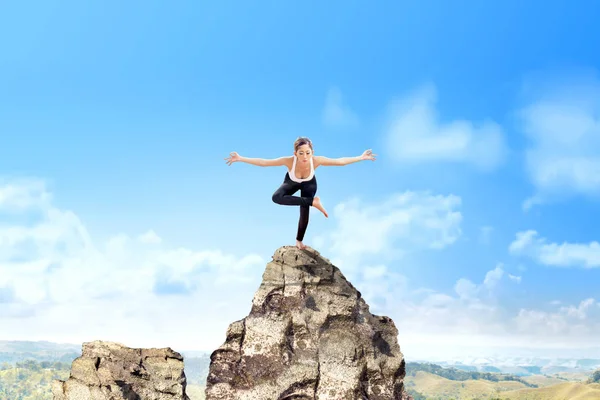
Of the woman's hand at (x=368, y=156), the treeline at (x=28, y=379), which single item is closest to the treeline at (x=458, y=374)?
the treeline at (x=28, y=379)

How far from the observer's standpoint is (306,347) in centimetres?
1533

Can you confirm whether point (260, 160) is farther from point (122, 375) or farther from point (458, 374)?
point (458, 374)

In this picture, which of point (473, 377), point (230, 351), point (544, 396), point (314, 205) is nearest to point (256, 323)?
point (230, 351)

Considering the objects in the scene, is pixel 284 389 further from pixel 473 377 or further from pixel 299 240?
pixel 473 377

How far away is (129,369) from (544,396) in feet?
409

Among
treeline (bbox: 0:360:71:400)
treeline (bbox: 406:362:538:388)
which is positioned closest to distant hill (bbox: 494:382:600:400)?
treeline (bbox: 406:362:538:388)

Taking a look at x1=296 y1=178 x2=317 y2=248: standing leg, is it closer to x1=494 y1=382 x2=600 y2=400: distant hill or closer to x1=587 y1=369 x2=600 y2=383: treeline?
x1=494 y1=382 x2=600 y2=400: distant hill

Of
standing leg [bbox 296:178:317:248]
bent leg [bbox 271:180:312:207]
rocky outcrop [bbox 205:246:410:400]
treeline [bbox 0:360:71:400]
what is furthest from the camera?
treeline [bbox 0:360:71:400]

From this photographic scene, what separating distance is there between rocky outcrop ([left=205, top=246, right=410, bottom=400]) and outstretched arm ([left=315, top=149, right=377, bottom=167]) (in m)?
2.93

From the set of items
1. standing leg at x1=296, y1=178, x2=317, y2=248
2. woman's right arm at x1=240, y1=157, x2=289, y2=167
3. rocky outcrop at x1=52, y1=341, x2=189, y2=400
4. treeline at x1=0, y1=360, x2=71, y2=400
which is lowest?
treeline at x1=0, y1=360, x2=71, y2=400

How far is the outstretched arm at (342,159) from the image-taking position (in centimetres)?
1752

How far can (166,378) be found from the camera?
15594 millimetres

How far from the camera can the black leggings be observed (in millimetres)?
16984

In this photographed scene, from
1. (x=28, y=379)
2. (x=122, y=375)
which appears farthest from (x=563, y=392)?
(x=28, y=379)
